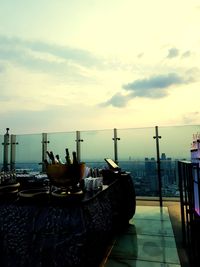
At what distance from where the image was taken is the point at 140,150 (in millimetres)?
6109

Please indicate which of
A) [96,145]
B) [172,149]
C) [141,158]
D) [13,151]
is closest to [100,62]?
[96,145]

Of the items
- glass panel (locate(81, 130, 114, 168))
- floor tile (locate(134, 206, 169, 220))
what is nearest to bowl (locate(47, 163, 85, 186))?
floor tile (locate(134, 206, 169, 220))

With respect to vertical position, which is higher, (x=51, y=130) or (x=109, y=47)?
(x=109, y=47)

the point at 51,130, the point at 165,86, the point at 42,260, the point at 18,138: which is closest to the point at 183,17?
the point at 165,86

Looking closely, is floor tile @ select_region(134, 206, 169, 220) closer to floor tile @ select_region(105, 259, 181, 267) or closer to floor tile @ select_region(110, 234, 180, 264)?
floor tile @ select_region(110, 234, 180, 264)

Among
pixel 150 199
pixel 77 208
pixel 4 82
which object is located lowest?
pixel 150 199

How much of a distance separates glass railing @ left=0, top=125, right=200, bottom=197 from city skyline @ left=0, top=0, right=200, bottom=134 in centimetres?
39

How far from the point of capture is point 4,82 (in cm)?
542

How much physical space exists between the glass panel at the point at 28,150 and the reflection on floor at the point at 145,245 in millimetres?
3791

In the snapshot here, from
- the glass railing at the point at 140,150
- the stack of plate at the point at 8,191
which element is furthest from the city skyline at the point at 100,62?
the stack of plate at the point at 8,191

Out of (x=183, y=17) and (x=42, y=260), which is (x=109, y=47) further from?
(x=42, y=260)

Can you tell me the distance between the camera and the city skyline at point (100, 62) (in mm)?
3736

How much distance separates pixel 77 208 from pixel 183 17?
3.56 metres

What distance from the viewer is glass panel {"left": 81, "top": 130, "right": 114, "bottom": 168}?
20.8 ft
